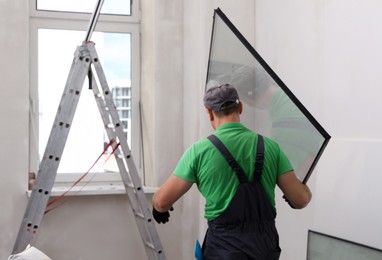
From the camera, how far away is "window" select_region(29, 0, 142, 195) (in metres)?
3.81

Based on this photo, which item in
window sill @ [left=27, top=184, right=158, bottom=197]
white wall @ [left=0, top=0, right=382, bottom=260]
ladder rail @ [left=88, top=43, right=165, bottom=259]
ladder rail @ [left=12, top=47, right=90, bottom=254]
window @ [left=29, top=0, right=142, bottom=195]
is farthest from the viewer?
window @ [left=29, top=0, right=142, bottom=195]

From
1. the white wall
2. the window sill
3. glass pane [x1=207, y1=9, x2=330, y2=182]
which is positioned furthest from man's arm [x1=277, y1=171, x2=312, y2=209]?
the window sill

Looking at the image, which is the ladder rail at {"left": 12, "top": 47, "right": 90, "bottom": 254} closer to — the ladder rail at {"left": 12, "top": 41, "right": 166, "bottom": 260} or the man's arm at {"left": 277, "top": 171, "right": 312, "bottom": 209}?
the ladder rail at {"left": 12, "top": 41, "right": 166, "bottom": 260}

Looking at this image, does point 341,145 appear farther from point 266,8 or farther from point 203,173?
point 266,8

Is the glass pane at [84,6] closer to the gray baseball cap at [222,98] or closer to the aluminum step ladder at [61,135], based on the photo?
the aluminum step ladder at [61,135]

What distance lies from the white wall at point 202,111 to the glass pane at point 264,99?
295 mm

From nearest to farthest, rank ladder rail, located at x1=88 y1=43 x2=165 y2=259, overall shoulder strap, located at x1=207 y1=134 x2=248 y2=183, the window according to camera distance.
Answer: overall shoulder strap, located at x1=207 y1=134 x2=248 y2=183 → ladder rail, located at x1=88 y1=43 x2=165 y2=259 → the window

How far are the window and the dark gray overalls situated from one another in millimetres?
1911

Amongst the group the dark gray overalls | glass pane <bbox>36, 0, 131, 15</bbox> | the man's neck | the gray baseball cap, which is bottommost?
the dark gray overalls

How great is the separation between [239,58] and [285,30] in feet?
2.21

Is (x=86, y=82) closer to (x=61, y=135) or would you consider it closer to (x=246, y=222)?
(x=61, y=135)

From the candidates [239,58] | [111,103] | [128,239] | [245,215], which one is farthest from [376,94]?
[128,239]

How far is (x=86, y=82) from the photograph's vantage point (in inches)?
153

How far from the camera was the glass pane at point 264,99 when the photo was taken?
2250 millimetres
